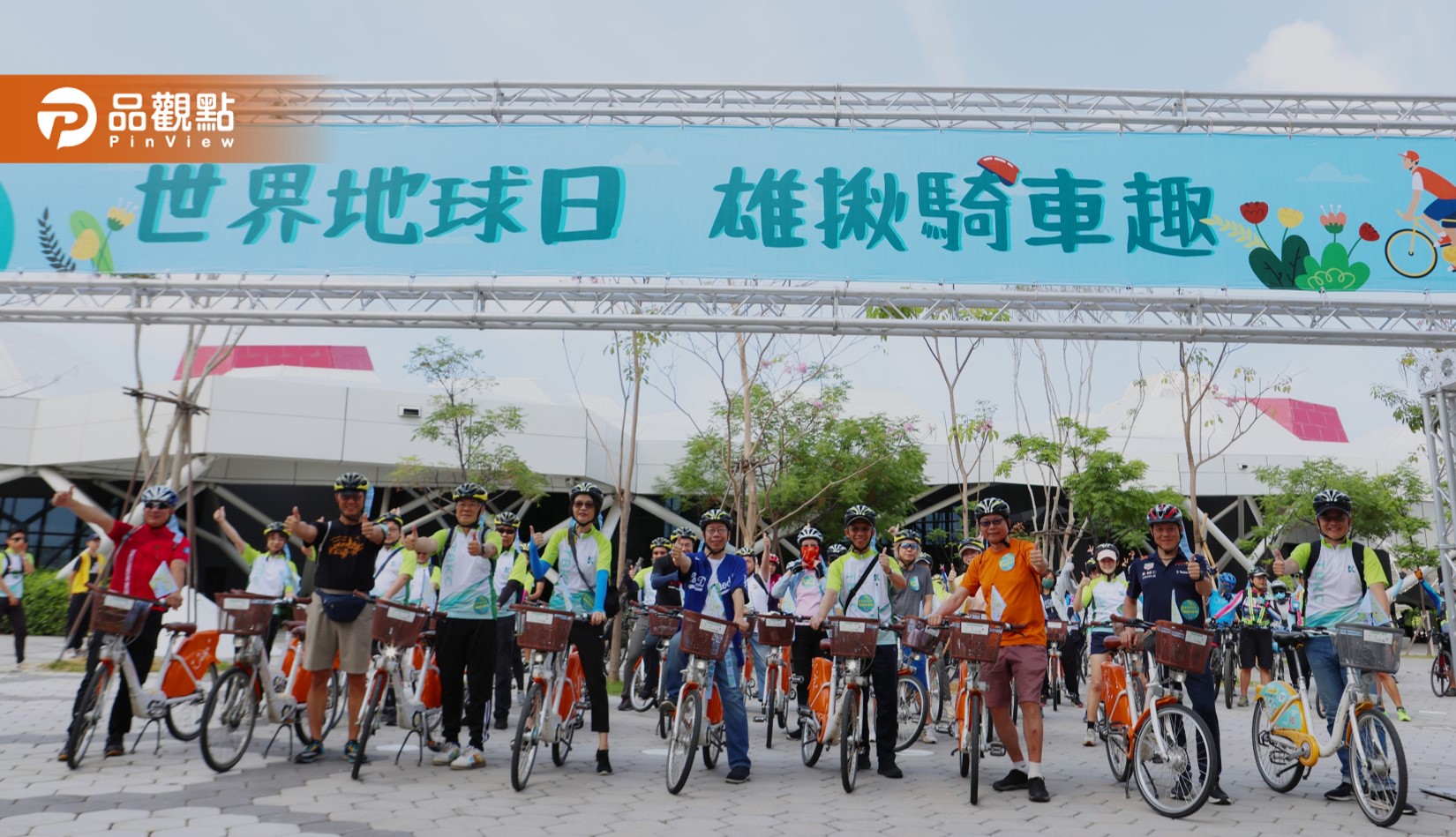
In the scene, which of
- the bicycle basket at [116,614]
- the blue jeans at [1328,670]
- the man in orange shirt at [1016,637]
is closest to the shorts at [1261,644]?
the blue jeans at [1328,670]

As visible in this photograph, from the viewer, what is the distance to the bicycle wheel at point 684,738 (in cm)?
632

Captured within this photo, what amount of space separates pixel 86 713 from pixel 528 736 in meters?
2.70

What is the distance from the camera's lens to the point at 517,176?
30.5ft

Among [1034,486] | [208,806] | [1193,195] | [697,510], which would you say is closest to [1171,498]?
[1034,486]

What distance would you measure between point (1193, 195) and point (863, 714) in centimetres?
541

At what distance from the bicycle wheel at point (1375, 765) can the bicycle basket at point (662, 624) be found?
14.2 feet

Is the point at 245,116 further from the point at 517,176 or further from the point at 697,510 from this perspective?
the point at 697,510

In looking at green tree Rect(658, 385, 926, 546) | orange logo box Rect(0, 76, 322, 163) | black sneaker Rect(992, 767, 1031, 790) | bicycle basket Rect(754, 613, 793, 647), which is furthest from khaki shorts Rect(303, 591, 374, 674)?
green tree Rect(658, 385, 926, 546)

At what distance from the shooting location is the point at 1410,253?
351 inches

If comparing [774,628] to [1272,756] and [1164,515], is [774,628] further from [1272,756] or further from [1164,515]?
[1272,756]

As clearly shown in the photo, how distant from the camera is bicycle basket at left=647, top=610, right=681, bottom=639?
8016 millimetres

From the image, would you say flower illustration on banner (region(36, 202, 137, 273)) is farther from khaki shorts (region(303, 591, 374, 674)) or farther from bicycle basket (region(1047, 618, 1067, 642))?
bicycle basket (region(1047, 618, 1067, 642))

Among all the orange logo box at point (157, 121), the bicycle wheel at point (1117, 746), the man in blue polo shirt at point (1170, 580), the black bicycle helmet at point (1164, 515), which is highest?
the orange logo box at point (157, 121)

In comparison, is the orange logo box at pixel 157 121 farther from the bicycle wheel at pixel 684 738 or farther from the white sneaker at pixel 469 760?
the bicycle wheel at pixel 684 738
